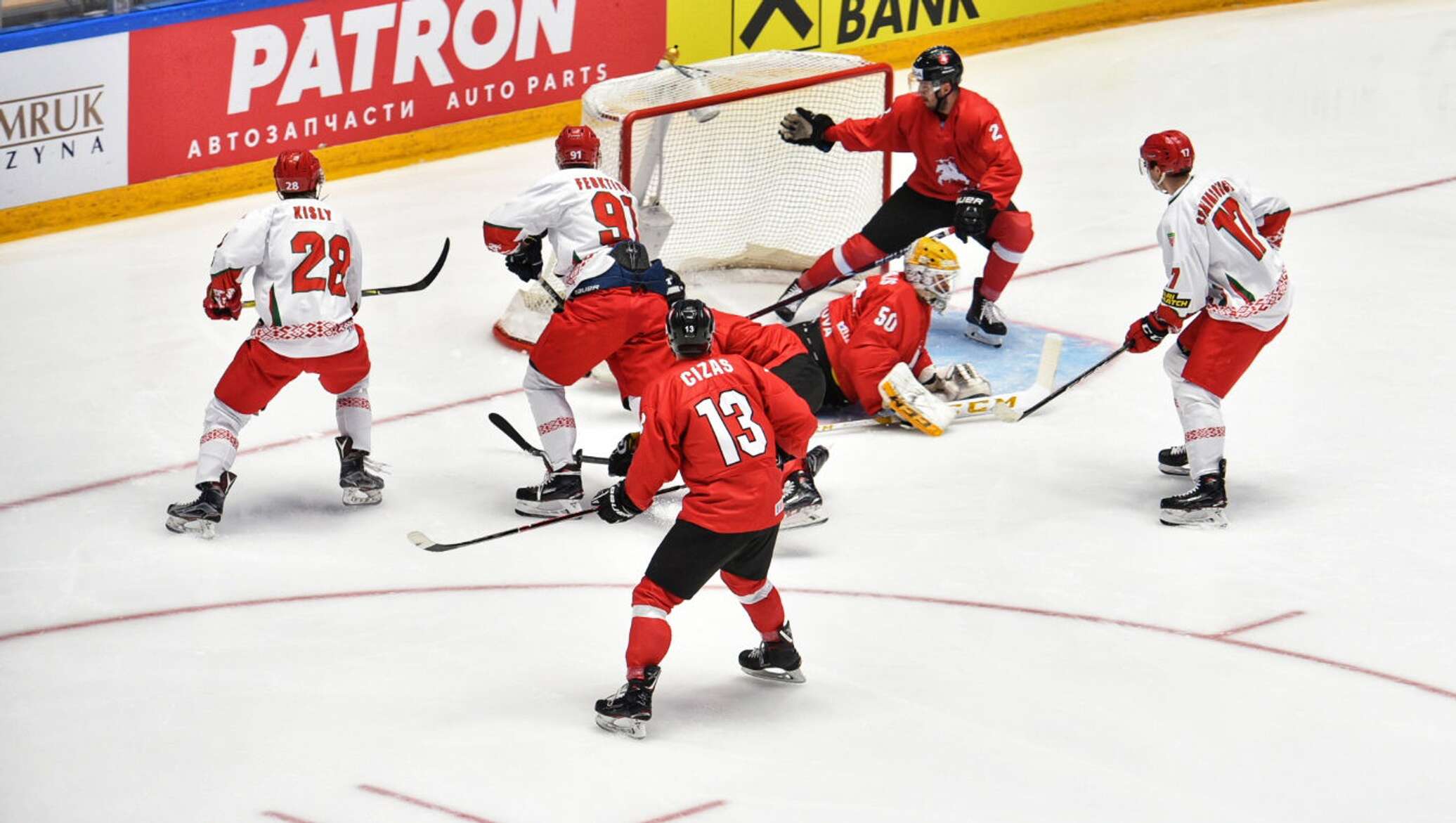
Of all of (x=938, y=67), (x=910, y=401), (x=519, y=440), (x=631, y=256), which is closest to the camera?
(x=631, y=256)

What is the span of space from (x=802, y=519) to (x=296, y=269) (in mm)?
1708

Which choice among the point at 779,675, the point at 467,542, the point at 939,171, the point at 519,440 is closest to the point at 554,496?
the point at 519,440

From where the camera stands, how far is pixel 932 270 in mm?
6785

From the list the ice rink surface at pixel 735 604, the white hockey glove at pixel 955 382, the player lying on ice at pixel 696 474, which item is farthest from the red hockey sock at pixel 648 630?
the white hockey glove at pixel 955 382

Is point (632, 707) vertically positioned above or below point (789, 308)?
below

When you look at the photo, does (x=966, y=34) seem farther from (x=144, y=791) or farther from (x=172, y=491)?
(x=144, y=791)

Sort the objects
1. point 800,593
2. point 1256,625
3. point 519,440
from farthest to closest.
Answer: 1. point 519,440
2. point 800,593
3. point 1256,625

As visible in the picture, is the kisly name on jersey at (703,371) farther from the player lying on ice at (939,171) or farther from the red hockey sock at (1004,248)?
the red hockey sock at (1004,248)

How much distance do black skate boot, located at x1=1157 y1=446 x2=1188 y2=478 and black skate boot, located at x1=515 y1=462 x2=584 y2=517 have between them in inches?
75.3

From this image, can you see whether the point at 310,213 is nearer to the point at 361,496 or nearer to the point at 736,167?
the point at 361,496

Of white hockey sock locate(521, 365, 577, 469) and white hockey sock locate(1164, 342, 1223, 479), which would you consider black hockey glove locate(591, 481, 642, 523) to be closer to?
white hockey sock locate(521, 365, 577, 469)

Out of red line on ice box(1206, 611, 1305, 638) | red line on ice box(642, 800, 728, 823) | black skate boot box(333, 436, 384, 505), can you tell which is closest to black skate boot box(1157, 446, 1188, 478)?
red line on ice box(1206, 611, 1305, 638)

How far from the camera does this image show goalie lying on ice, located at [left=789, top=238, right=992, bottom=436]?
6781 mm

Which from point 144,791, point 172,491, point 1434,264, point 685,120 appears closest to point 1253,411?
point 1434,264
